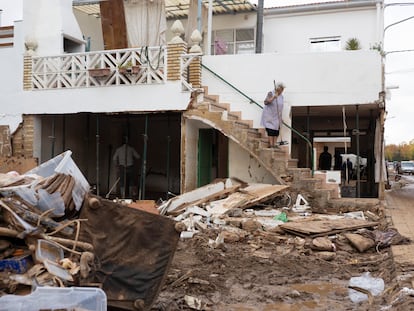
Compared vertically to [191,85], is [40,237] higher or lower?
lower

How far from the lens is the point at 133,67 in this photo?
1244 centimetres

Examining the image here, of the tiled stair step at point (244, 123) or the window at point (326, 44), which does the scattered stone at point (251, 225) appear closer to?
the tiled stair step at point (244, 123)

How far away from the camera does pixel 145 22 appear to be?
45.5 ft

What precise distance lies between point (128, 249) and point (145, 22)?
10.8 metres

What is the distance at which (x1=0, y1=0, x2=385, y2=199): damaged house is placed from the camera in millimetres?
12062

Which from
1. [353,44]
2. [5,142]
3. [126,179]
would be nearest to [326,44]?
[353,44]

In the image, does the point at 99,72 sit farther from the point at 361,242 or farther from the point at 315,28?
the point at 361,242

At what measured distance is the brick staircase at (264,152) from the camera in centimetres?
1124

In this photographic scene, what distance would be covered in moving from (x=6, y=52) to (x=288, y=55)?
324 inches

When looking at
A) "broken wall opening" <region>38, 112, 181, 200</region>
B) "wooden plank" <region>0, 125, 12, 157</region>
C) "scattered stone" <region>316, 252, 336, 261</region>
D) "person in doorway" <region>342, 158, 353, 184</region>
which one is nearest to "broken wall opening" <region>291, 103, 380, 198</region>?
"person in doorway" <region>342, 158, 353, 184</region>

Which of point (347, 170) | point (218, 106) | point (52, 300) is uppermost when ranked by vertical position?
point (218, 106)

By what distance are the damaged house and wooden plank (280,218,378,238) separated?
224cm

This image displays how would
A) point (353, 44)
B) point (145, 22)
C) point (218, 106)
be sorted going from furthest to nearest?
point (353, 44)
point (145, 22)
point (218, 106)

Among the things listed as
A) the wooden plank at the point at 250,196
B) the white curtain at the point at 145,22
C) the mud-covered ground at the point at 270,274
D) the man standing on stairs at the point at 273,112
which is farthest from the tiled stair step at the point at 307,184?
the white curtain at the point at 145,22
